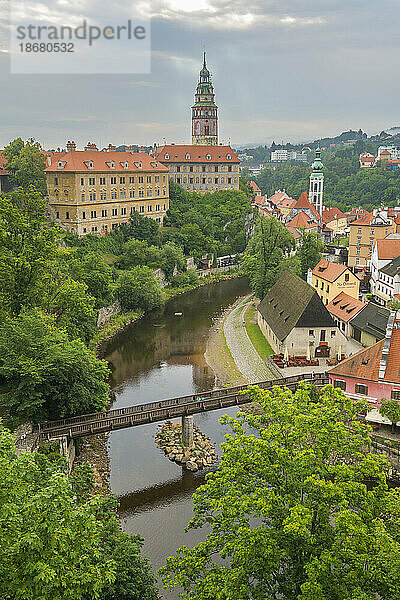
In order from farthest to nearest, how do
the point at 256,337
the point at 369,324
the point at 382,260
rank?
the point at 382,260 < the point at 256,337 < the point at 369,324

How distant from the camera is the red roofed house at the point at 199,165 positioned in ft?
319

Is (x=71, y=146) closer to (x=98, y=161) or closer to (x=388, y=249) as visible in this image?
(x=98, y=161)

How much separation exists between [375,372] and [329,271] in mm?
20312

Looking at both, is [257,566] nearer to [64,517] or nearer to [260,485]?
[260,485]

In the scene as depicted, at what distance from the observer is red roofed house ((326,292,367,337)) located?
137ft

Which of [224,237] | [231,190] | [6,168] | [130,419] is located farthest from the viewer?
[231,190]

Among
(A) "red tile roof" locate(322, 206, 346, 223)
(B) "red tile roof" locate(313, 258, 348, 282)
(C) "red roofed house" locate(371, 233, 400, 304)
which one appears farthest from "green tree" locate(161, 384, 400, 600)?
(A) "red tile roof" locate(322, 206, 346, 223)

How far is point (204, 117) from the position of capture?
11975cm

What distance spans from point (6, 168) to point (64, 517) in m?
60.7

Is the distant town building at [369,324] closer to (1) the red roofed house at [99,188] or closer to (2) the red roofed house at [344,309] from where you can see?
(2) the red roofed house at [344,309]

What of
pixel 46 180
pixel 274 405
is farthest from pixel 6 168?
pixel 274 405

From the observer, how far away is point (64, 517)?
A: 1118 cm

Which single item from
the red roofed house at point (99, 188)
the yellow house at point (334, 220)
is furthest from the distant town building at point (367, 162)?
the red roofed house at point (99, 188)

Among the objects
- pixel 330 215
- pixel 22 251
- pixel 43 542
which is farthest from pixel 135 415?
pixel 330 215
